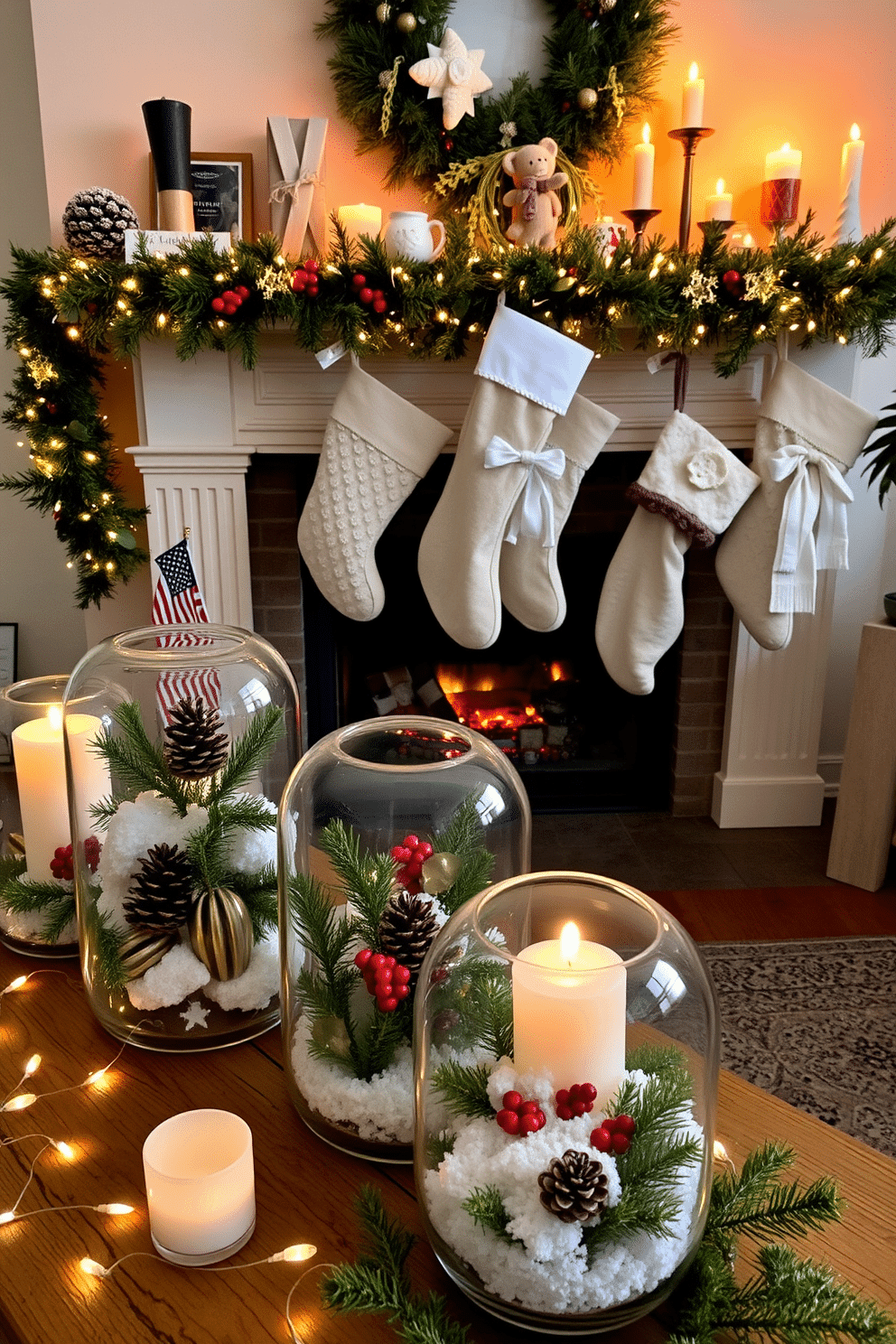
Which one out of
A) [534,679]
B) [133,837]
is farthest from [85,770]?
[534,679]

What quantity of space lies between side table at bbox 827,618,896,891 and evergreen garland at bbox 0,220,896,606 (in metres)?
0.66

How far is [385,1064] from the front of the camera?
725mm

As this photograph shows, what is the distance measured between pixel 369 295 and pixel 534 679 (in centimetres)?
121

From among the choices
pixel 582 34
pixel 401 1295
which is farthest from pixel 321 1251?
pixel 582 34

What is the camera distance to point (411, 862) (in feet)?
2.44

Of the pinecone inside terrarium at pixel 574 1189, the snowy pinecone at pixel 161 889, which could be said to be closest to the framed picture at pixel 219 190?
the snowy pinecone at pixel 161 889

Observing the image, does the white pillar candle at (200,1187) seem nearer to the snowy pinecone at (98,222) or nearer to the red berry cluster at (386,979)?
the red berry cluster at (386,979)

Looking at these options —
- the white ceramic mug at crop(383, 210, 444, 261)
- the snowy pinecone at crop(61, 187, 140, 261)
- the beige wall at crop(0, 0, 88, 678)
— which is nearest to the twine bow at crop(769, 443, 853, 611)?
the white ceramic mug at crop(383, 210, 444, 261)

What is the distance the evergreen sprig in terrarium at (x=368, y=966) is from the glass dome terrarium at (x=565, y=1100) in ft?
0.29

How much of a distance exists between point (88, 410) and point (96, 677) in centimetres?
152

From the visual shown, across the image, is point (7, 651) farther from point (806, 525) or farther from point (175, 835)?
point (175, 835)

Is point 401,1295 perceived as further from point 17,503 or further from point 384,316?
point 17,503

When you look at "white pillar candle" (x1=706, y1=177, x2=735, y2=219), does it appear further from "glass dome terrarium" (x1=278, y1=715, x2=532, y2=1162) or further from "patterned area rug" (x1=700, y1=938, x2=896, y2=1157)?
"glass dome terrarium" (x1=278, y1=715, x2=532, y2=1162)

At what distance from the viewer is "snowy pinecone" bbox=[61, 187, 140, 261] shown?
2029mm
